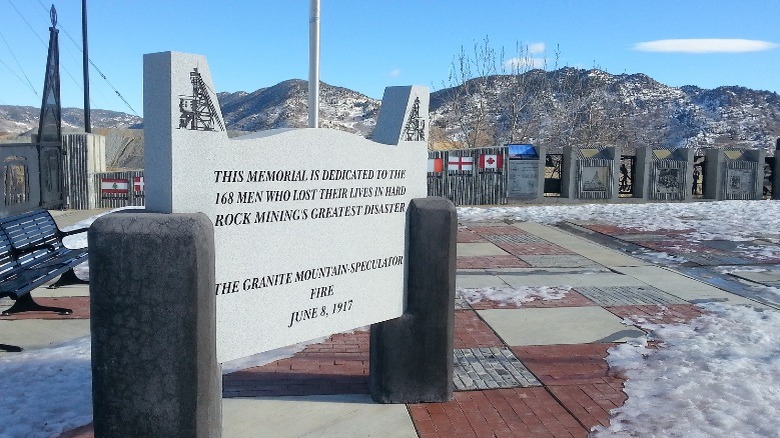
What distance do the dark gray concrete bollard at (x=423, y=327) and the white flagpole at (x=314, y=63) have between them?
1.74m

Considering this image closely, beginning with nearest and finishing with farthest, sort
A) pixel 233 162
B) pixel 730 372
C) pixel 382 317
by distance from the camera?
pixel 233 162, pixel 382 317, pixel 730 372

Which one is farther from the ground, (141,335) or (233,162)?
(233,162)

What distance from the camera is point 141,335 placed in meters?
3.46

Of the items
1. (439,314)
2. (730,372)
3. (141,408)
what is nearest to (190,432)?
(141,408)

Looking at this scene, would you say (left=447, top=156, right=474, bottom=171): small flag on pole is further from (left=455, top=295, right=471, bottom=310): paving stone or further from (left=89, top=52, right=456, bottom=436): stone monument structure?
(left=89, top=52, right=456, bottom=436): stone monument structure

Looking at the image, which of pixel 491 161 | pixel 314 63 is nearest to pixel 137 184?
pixel 491 161

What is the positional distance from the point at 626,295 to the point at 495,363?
3.21 meters

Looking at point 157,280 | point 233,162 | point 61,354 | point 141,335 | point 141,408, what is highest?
point 233,162

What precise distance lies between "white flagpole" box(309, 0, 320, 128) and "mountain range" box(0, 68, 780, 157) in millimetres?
30974

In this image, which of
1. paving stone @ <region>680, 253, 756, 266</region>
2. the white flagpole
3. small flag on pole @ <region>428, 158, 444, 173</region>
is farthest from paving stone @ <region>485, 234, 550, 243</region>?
the white flagpole

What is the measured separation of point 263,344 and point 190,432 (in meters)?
0.70

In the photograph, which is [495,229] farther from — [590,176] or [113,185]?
[113,185]

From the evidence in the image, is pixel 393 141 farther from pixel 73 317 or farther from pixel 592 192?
pixel 592 192

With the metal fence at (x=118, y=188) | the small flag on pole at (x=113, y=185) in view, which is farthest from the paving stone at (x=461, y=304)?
the small flag on pole at (x=113, y=185)
